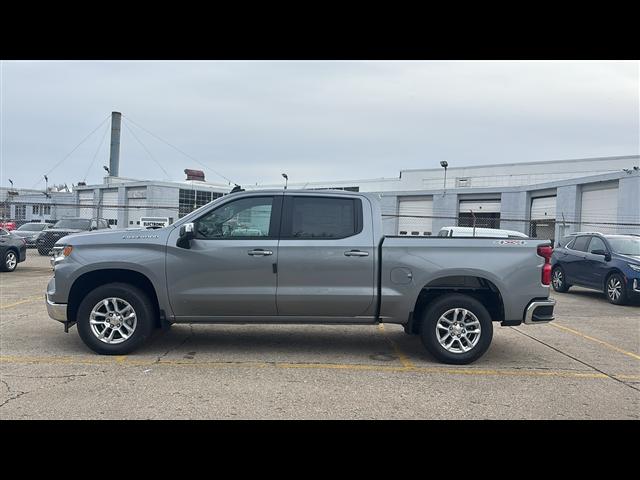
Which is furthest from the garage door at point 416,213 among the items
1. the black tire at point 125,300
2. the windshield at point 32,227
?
the black tire at point 125,300

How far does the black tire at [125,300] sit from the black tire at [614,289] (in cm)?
1012

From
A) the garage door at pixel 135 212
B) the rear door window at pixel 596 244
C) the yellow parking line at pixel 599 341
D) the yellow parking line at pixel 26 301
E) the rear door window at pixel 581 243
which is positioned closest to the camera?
the yellow parking line at pixel 599 341

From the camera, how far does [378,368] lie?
18.5 ft

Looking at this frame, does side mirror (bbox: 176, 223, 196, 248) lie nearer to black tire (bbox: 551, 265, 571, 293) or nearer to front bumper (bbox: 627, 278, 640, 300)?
front bumper (bbox: 627, 278, 640, 300)

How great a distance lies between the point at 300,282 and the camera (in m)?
5.89

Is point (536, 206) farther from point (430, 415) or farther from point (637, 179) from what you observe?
point (430, 415)

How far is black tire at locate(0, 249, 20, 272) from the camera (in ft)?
48.2

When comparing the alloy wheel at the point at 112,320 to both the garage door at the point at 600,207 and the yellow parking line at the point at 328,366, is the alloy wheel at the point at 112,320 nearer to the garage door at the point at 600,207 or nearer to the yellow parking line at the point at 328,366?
the yellow parking line at the point at 328,366

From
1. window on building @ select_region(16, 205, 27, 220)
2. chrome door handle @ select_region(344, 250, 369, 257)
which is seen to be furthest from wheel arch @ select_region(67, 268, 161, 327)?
window on building @ select_region(16, 205, 27, 220)

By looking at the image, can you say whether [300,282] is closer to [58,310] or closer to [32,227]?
[58,310]

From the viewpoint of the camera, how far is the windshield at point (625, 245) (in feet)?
38.2

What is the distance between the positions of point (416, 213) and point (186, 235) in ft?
117

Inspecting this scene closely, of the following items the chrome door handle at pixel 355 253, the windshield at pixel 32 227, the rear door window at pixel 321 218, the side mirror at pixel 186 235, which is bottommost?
the windshield at pixel 32 227

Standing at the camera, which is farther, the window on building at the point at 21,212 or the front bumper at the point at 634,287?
the window on building at the point at 21,212
